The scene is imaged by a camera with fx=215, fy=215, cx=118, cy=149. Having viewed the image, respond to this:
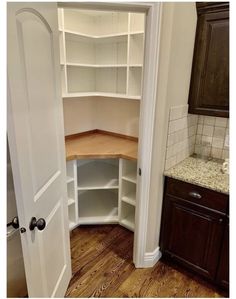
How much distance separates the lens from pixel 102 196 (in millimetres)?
2809

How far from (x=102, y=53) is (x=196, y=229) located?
7.15 ft

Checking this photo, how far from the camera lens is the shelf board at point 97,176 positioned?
2363 millimetres

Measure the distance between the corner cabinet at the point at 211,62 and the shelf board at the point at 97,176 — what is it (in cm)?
118

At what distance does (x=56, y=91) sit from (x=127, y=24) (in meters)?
1.50

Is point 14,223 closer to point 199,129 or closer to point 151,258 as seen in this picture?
point 151,258

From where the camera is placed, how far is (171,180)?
174 centimetres

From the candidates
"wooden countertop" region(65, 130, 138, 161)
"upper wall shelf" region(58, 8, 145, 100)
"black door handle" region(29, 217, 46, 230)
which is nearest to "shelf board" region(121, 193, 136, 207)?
"wooden countertop" region(65, 130, 138, 161)

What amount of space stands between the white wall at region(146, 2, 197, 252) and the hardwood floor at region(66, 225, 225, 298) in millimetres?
254

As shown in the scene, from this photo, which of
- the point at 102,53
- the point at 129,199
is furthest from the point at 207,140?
the point at 102,53

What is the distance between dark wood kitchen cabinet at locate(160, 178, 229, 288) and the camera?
61.1 inches

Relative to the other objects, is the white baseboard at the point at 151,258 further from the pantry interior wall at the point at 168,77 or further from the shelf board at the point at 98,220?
the shelf board at the point at 98,220

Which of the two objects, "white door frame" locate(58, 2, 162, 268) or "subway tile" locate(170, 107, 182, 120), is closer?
"white door frame" locate(58, 2, 162, 268)

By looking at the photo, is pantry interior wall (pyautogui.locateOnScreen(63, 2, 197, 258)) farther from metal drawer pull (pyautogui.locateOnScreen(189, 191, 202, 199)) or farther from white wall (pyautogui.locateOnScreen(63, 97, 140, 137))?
white wall (pyautogui.locateOnScreen(63, 97, 140, 137))
